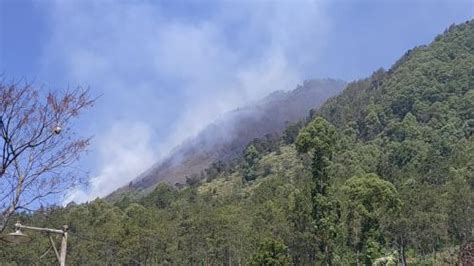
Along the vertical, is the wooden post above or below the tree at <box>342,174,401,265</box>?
above

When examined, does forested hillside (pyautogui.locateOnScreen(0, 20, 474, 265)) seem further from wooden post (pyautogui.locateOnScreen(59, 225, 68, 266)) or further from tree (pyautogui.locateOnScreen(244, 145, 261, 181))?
tree (pyautogui.locateOnScreen(244, 145, 261, 181))

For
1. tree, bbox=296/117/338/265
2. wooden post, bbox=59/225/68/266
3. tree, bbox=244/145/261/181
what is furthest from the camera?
tree, bbox=244/145/261/181

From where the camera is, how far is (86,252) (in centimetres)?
5153

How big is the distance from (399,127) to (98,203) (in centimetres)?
4861

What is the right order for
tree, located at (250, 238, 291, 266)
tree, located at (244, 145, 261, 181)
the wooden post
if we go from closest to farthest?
the wooden post, tree, located at (250, 238, 291, 266), tree, located at (244, 145, 261, 181)

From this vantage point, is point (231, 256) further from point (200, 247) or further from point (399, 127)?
point (399, 127)

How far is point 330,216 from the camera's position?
35.6 metres

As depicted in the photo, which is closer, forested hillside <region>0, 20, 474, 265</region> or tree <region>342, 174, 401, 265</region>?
forested hillside <region>0, 20, 474, 265</region>

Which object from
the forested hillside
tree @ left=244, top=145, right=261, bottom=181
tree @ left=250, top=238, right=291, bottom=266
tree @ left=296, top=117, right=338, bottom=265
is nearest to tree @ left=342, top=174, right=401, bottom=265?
the forested hillside

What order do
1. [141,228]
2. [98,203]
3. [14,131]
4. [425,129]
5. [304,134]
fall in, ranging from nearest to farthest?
1. [14,131]
2. [304,134]
3. [141,228]
4. [98,203]
5. [425,129]

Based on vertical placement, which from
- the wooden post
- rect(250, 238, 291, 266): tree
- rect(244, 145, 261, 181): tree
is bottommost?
rect(250, 238, 291, 266): tree

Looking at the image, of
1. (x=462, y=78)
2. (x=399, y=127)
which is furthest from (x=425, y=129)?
(x=462, y=78)

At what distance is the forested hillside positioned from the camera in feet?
119

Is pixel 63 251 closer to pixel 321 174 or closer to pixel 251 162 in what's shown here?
pixel 321 174
